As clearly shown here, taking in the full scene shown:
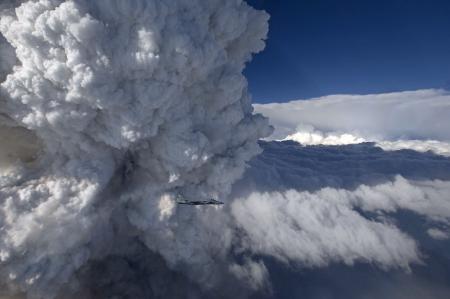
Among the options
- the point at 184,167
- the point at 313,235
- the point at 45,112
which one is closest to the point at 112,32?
the point at 45,112

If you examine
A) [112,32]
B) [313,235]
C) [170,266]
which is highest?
[112,32]

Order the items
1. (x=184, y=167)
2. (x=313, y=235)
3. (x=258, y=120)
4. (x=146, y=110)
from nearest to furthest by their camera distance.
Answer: (x=146, y=110)
(x=184, y=167)
(x=258, y=120)
(x=313, y=235)

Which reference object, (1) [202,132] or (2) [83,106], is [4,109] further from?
(1) [202,132]

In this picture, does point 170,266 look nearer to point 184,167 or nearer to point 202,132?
point 184,167

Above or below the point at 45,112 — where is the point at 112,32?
above

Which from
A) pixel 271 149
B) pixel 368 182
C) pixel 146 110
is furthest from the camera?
pixel 271 149

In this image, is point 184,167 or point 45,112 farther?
point 184,167
